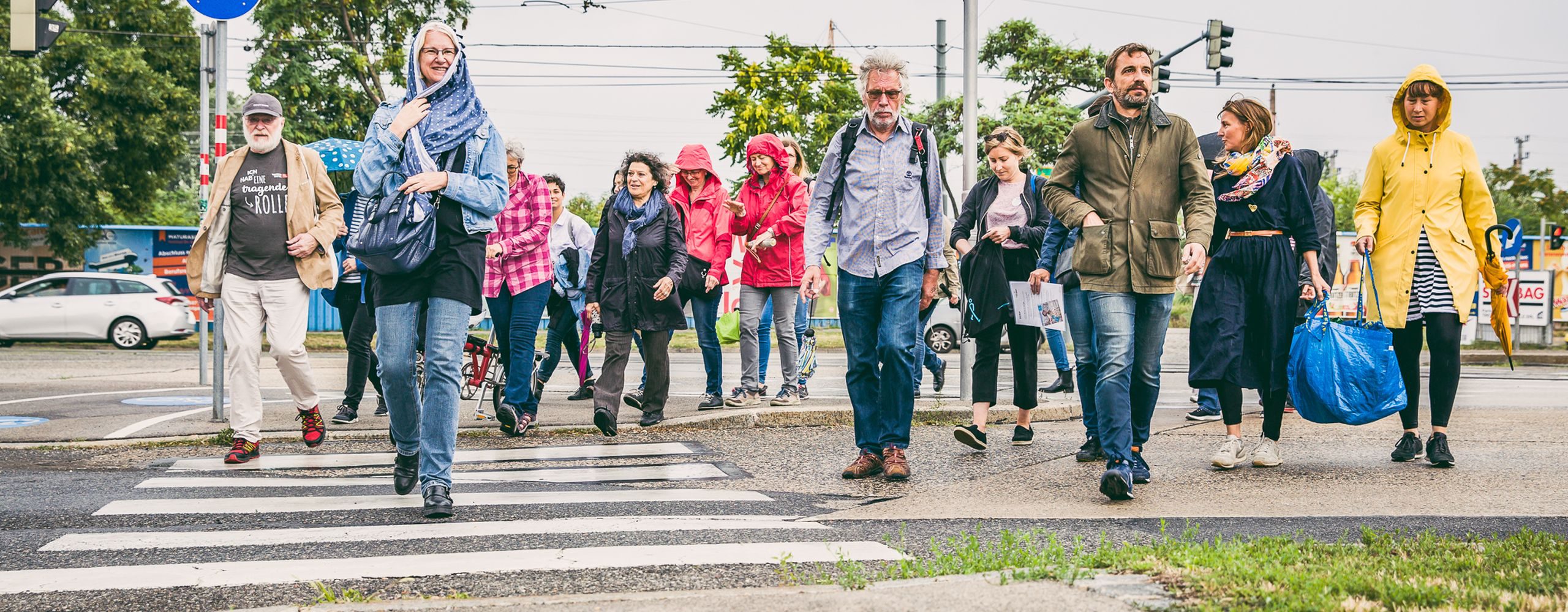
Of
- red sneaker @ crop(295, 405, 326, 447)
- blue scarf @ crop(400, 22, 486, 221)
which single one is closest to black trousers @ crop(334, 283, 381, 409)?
red sneaker @ crop(295, 405, 326, 447)

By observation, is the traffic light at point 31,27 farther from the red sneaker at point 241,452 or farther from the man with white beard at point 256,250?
the red sneaker at point 241,452

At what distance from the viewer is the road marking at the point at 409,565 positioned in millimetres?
3840

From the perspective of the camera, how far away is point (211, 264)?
22.0 feet

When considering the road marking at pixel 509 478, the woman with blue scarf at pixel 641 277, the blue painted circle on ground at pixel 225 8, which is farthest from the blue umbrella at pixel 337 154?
the road marking at pixel 509 478

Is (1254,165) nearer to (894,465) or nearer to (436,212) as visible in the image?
(894,465)

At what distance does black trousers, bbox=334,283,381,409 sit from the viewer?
852 cm

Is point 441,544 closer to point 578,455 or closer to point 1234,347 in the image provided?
point 578,455

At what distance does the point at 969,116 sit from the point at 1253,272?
2.89 metres

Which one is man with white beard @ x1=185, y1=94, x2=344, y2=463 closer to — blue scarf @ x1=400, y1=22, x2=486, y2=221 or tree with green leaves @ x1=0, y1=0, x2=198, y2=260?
blue scarf @ x1=400, y1=22, x2=486, y2=221

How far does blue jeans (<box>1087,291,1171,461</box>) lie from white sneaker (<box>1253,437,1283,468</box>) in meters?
0.97

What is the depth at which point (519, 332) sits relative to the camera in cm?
823

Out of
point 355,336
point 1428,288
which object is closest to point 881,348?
point 1428,288

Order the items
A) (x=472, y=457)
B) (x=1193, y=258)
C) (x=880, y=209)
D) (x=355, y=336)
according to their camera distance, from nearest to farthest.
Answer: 1. (x=1193, y=258)
2. (x=880, y=209)
3. (x=472, y=457)
4. (x=355, y=336)

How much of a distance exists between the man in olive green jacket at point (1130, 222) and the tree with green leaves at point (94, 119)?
25.2m
